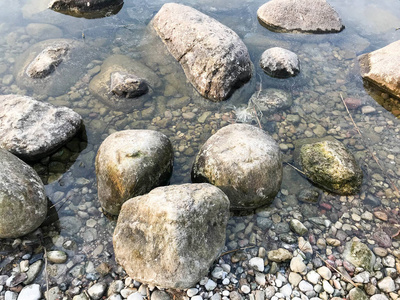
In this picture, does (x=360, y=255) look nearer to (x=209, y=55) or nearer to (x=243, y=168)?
(x=243, y=168)

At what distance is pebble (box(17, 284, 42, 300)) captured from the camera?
287 centimetres

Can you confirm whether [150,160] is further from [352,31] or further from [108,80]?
[352,31]

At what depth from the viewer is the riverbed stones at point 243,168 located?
3498 mm

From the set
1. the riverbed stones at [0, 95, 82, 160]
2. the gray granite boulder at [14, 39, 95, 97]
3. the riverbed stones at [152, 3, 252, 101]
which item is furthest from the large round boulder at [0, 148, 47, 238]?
the riverbed stones at [152, 3, 252, 101]

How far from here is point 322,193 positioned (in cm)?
397

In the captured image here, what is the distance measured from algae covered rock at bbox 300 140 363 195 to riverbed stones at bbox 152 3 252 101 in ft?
6.20

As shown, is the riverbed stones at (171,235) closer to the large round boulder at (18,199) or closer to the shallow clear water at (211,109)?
the shallow clear water at (211,109)

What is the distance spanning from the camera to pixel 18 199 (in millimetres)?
3082

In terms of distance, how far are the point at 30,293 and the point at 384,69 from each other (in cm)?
644

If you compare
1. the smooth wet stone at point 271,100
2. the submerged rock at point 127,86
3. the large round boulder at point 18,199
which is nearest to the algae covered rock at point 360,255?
the smooth wet stone at point 271,100

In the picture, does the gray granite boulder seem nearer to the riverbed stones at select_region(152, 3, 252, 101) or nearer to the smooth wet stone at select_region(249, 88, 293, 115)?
the riverbed stones at select_region(152, 3, 252, 101)

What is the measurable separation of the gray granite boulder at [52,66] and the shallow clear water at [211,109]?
0.17ft

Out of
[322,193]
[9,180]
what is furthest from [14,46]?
[322,193]

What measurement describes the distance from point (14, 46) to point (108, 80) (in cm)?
267
